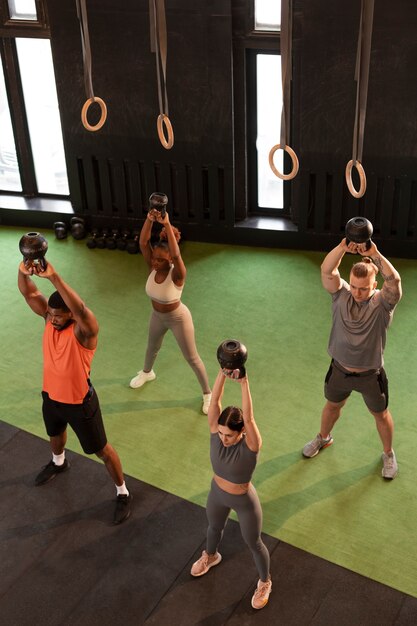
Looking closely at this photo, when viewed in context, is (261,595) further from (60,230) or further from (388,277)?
(60,230)

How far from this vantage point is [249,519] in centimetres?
408

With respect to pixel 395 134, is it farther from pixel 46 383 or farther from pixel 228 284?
pixel 46 383

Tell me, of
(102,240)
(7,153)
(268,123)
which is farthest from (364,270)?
(7,153)

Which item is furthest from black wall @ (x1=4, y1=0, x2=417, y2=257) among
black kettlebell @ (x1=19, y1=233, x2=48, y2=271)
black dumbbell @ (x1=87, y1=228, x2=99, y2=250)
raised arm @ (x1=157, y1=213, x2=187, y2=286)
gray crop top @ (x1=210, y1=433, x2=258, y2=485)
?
gray crop top @ (x1=210, y1=433, x2=258, y2=485)

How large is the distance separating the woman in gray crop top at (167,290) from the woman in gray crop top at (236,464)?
1524 millimetres

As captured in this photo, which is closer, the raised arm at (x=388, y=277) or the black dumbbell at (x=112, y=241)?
the raised arm at (x=388, y=277)

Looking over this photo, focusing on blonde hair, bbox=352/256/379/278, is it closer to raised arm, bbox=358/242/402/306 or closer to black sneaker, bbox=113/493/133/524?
raised arm, bbox=358/242/402/306

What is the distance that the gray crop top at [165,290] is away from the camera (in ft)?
17.7

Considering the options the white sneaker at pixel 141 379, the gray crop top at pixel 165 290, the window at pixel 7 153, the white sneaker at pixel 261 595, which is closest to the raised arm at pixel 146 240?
the gray crop top at pixel 165 290

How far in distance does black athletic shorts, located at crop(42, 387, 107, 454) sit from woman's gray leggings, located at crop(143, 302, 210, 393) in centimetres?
99

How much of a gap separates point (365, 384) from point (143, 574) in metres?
1.80

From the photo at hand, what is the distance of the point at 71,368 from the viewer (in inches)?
178

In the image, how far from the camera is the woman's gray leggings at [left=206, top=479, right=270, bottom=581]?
4.05 meters

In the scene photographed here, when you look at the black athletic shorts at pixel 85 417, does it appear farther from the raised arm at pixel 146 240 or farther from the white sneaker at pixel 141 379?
the white sneaker at pixel 141 379
